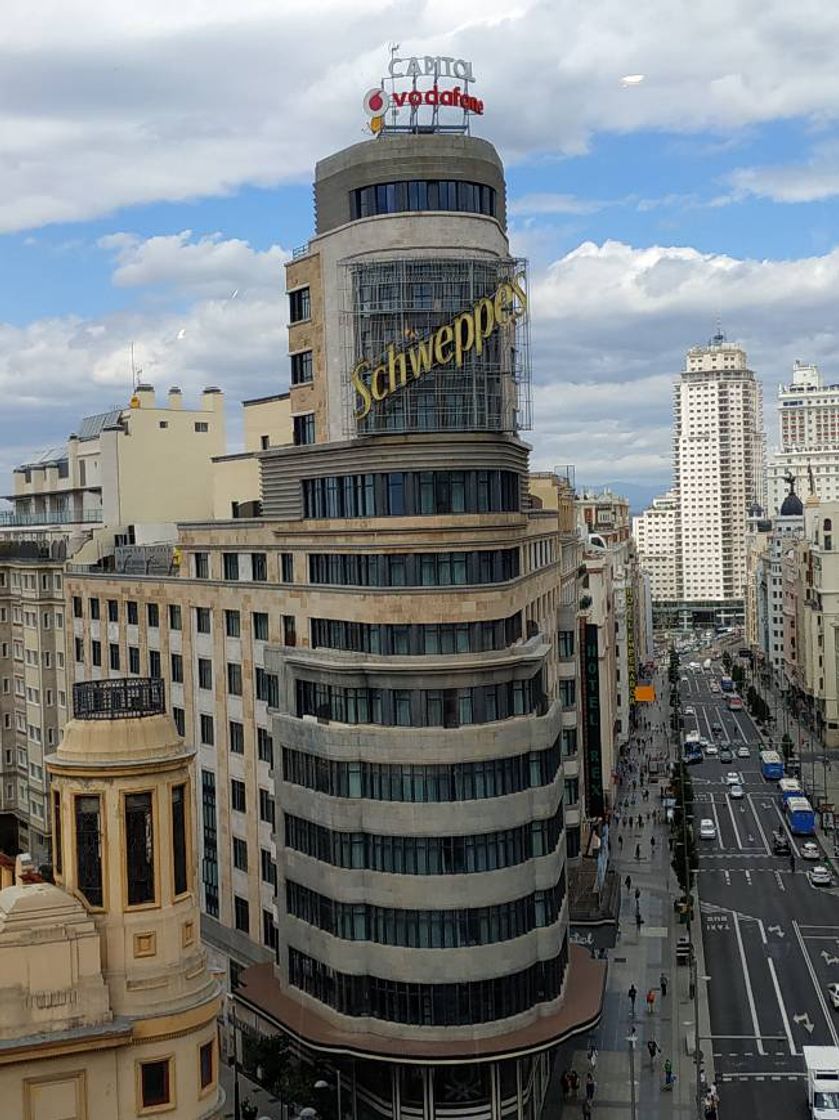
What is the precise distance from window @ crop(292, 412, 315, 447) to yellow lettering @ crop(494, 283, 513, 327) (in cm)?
1099

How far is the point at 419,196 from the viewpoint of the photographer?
62656 millimetres

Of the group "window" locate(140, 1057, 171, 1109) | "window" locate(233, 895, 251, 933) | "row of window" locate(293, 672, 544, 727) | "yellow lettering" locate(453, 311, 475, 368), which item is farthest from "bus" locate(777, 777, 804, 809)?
"window" locate(140, 1057, 171, 1109)

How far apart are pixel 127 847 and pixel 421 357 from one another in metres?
30.8

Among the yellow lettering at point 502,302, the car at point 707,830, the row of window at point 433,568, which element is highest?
the yellow lettering at point 502,302

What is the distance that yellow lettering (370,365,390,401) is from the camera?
60625 millimetres

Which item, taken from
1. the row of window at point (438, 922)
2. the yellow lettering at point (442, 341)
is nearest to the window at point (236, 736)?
the row of window at point (438, 922)

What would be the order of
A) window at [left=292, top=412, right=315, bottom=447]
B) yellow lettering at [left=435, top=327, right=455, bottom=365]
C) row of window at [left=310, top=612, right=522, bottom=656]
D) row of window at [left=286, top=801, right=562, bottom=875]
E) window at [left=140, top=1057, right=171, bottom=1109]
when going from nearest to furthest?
window at [left=140, top=1057, right=171, bottom=1109], row of window at [left=286, top=801, right=562, bottom=875], row of window at [left=310, top=612, right=522, bottom=656], yellow lettering at [left=435, top=327, right=455, bottom=365], window at [left=292, top=412, right=315, bottom=447]

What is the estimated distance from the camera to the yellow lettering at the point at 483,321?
199ft

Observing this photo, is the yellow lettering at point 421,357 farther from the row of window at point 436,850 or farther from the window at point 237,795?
the window at point 237,795

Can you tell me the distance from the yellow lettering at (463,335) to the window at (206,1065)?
33.8m

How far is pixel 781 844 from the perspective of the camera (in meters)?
117

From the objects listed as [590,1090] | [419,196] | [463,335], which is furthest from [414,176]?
[590,1090]

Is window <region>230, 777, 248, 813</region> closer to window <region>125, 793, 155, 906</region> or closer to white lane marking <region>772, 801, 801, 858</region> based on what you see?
window <region>125, 793, 155, 906</region>

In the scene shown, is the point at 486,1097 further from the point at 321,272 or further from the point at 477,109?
the point at 477,109
